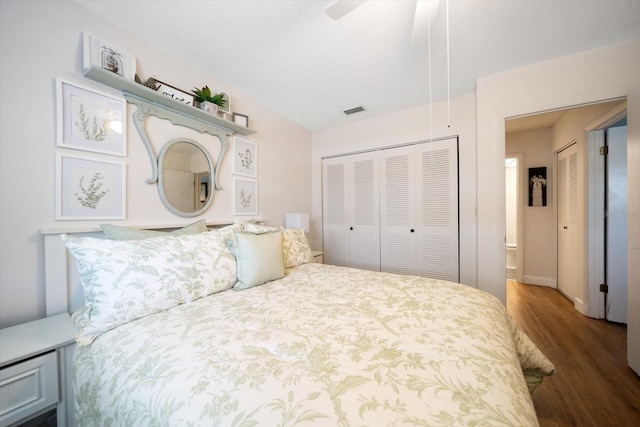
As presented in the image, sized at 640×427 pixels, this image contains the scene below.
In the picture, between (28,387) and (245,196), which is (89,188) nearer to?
(28,387)

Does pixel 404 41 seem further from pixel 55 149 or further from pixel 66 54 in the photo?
pixel 55 149

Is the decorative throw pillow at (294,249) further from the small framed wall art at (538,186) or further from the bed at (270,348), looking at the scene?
the small framed wall art at (538,186)

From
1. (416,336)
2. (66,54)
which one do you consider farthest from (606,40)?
(66,54)

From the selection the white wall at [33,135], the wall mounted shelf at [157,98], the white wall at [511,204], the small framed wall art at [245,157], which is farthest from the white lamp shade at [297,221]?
the white wall at [511,204]

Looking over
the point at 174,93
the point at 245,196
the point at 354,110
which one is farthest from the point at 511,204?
the point at 174,93

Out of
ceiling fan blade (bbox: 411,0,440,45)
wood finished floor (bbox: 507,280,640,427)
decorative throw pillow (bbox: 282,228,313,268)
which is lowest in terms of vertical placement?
wood finished floor (bbox: 507,280,640,427)

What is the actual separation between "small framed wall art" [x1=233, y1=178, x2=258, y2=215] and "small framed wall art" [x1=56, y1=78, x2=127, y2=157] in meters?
0.96

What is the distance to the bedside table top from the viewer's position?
0.93 m

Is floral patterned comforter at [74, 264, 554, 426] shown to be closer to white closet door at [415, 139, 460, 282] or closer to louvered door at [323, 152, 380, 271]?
white closet door at [415, 139, 460, 282]

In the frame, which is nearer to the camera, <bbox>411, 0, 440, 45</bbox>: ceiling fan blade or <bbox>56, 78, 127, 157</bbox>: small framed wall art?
<bbox>411, 0, 440, 45</bbox>: ceiling fan blade

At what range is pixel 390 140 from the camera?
305 cm

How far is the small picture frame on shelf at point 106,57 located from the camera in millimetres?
1442

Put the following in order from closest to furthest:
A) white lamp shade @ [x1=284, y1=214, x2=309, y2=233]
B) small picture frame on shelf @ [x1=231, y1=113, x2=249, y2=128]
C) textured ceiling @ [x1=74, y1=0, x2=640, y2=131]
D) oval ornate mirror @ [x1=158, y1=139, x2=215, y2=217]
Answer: textured ceiling @ [x1=74, y1=0, x2=640, y2=131] < oval ornate mirror @ [x1=158, y1=139, x2=215, y2=217] < small picture frame on shelf @ [x1=231, y1=113, x2=249, y2=128] < white lamp shade @ [x1=284, y1=214, x2=309, y2=233]

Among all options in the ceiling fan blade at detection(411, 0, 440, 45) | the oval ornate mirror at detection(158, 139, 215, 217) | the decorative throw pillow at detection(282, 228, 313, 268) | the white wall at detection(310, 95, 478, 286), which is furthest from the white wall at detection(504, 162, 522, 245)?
the oval ornate mirror at detection(158, 139, 215, 217)
